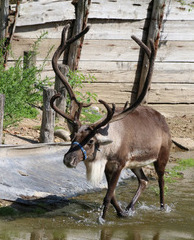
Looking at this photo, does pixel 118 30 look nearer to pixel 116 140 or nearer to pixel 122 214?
pixel 116 140

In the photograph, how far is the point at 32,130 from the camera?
9008 mm

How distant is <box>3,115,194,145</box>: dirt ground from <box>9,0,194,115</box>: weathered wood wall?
0.55m

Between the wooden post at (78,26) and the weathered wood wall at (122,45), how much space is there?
0.58 ft

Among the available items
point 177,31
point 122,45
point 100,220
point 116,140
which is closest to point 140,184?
point 116,140

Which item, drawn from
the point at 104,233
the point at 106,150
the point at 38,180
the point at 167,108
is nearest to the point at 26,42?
the point at 167,108

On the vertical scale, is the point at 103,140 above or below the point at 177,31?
below

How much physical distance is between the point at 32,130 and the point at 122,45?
3301 mm

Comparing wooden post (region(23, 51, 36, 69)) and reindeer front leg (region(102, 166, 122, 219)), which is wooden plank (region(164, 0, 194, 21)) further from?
reindeer front leg (region(102, 166, 122, 219))

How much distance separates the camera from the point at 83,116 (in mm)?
10281

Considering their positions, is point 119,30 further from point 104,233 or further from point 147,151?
point 104,233

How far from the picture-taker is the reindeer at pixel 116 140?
5766 millimetres

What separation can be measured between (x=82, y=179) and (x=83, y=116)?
2.99m

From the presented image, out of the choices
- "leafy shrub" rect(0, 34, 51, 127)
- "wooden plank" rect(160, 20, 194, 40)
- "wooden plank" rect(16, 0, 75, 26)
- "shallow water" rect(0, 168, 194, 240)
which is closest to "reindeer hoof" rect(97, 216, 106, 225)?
"shallow water" rect(0, 168, 194, 240)

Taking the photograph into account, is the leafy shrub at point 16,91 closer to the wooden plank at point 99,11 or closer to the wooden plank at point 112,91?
the wooden plank at point 99,11
